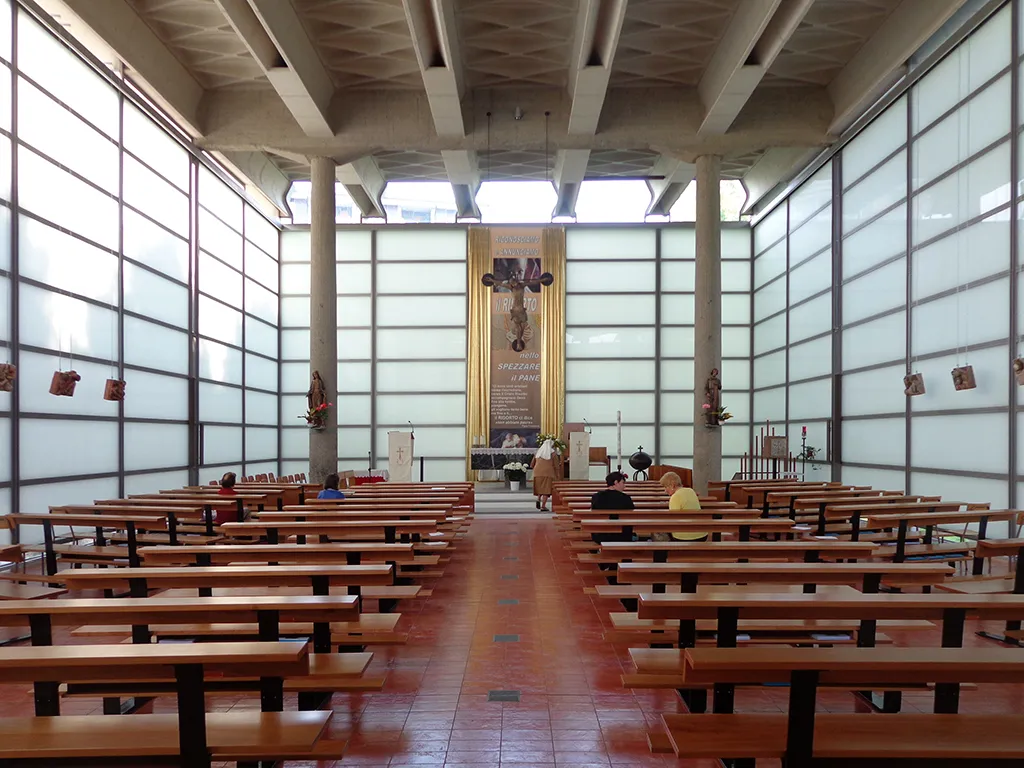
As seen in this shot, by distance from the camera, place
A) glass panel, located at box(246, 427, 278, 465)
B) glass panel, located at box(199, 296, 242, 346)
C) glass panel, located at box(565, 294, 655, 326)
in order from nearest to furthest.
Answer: glass panel, located at box(199, 296, 242, 346) < glass panel, located at box(246, 427, 278, 465) < glass panel, located at box(565, 294, 655, 326)

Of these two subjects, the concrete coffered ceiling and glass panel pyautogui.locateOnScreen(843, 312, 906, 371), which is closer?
the concrete coffered ceiling

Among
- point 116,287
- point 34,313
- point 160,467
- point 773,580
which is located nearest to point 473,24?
point 116,287

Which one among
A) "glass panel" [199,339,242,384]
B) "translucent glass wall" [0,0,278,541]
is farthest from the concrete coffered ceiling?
"glass panel" [199,339,242,384]

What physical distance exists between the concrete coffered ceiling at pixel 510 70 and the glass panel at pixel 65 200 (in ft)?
5.82

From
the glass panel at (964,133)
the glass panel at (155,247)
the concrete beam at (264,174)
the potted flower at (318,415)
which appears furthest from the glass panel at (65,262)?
the glass panel at (964,133)

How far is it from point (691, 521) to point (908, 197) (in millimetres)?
Result: 7818

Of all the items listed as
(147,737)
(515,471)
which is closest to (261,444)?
(515,471)

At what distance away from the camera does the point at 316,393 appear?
1342 centimetres

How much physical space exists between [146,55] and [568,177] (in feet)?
25.3

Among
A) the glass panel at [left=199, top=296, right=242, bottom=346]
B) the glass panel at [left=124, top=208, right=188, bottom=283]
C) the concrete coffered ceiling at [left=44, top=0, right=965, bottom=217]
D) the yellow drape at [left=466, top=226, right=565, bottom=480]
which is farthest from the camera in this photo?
the yellow drape at [left=466, top=226, right=565, bottom=480]

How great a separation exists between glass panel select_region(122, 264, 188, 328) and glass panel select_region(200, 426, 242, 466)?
2.12 metres

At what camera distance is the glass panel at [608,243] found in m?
18.0

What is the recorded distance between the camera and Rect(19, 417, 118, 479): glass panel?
8547 millimetres

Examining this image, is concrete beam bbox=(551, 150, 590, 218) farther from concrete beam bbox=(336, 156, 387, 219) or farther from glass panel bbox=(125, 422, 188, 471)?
glass panel bbox=(125, 422, 188, 471)
